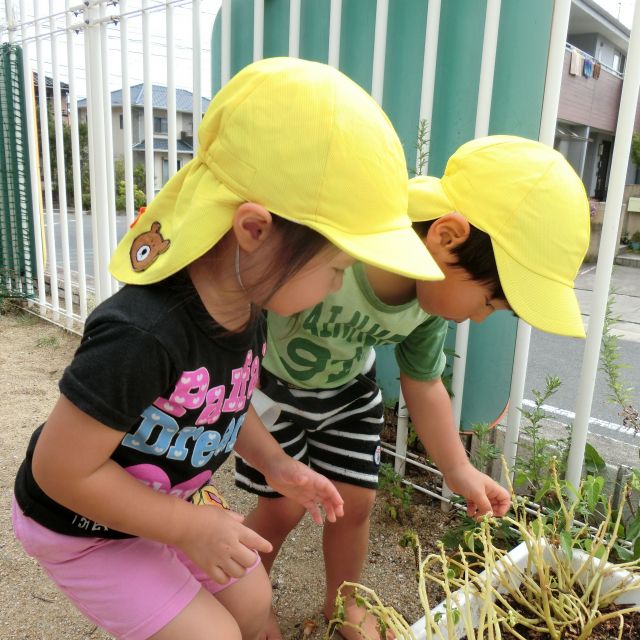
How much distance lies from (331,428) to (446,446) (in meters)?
0.31

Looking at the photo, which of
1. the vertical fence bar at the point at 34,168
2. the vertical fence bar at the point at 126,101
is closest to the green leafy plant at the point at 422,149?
the vertical fence bar at the point at 126,101

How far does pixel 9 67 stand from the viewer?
454 cm

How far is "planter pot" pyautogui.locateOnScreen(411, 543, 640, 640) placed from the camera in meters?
1.21

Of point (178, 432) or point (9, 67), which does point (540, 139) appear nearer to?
point (178, 432)

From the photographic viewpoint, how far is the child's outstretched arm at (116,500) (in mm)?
991

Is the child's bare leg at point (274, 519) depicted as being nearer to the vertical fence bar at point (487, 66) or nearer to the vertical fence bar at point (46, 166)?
the vertical fence bar at point (487, 66)

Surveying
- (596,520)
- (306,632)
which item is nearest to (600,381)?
(596,520)

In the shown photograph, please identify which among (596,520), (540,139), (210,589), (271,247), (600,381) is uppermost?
(540,139)

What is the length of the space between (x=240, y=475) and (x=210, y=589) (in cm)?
46

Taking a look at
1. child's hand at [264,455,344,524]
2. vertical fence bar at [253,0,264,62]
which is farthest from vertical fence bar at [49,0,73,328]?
child's hand at [264,455,344,524]

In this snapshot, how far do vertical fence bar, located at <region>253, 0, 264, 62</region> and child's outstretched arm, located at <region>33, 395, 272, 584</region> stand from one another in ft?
6.84

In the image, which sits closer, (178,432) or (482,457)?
(178,432)

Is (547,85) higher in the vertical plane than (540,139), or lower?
higher

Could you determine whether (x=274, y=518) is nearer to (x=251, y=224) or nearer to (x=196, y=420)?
(x=196, y=420)
